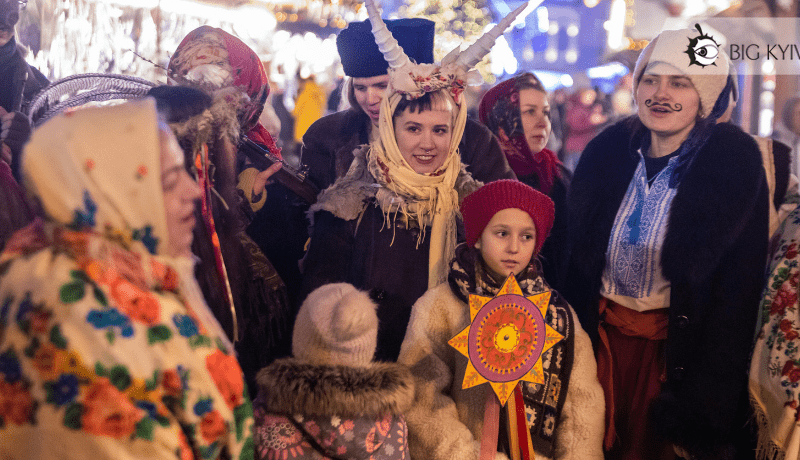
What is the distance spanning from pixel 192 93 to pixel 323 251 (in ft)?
2.96

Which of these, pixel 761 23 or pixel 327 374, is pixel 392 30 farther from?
pixel 761 23

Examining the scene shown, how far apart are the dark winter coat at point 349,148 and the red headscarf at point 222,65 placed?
32cm

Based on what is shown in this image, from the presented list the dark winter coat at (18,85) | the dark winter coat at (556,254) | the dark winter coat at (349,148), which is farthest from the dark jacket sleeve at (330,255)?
the dark winter coat at (18,85)

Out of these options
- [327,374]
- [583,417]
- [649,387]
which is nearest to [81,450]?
[327,374]

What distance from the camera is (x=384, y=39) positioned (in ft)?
8.17

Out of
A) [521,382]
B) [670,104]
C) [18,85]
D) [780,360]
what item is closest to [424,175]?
[521,382]

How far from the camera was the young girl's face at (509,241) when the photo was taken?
2.27 m

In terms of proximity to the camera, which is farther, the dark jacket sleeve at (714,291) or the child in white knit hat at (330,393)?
the dark jacket sleeve at (714,291)

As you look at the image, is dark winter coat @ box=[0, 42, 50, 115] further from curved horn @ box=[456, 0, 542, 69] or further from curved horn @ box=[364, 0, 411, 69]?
curved horn @ box=[456, 0, 542, 69]

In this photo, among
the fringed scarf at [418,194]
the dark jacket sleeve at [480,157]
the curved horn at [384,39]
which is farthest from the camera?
the dark jacket sleeve at [480,157]

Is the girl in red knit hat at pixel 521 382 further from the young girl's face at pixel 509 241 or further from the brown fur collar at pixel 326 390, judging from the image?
the brown fur collar at pixel 326 390

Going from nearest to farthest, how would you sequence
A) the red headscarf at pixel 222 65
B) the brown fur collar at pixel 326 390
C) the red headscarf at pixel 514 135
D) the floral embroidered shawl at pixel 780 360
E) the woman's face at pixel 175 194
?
the woman's face at pixel 175 194, the brown fur collar at pixel 326 390, the floral embroidered shawl at pixel 780 360, the red headscarf at pixel 222 65, the red headscarf at pixel 514 135

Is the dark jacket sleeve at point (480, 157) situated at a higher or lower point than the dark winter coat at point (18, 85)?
lower

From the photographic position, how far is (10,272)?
1277mm
